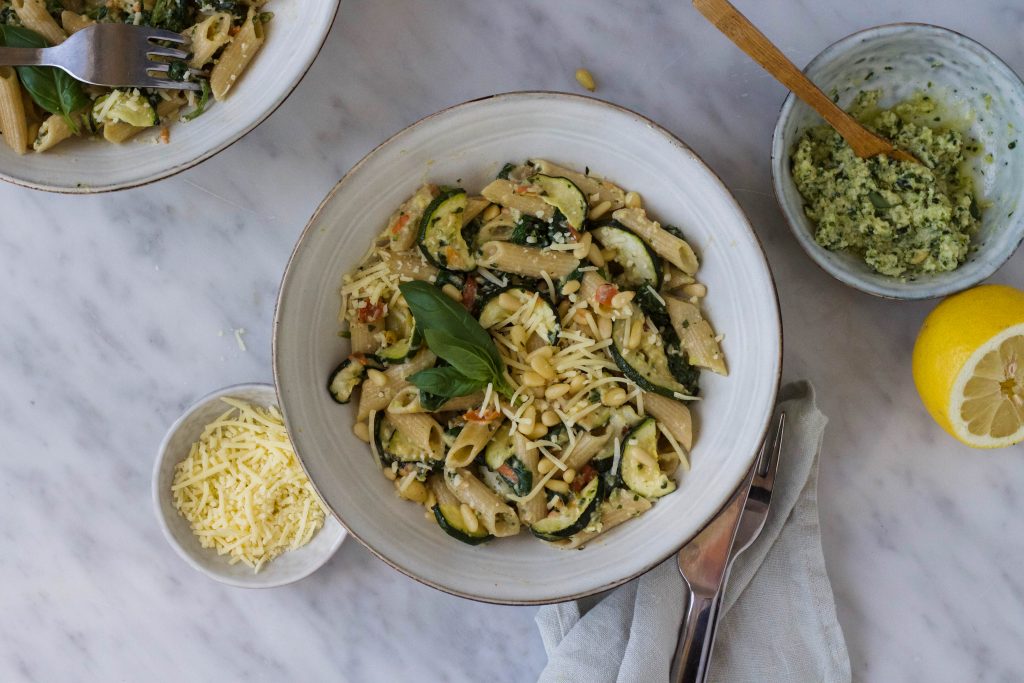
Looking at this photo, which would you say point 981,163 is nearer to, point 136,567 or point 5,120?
point 5,120

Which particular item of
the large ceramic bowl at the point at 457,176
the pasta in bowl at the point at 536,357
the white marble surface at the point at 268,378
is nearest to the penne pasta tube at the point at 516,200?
the pasta in bowl at the point at 536,357

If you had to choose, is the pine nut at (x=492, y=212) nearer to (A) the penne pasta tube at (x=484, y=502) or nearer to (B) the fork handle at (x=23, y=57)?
(A) the penne pasta tube at (x=484, y=502)

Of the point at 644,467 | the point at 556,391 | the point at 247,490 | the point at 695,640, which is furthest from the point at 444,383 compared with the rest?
the point at 695,640

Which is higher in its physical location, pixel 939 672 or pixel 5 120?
pixel 5 120

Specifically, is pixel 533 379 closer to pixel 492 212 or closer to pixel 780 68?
pixel 492 212

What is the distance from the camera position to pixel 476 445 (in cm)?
188

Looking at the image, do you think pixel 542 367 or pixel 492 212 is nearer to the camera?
pixel 542 367

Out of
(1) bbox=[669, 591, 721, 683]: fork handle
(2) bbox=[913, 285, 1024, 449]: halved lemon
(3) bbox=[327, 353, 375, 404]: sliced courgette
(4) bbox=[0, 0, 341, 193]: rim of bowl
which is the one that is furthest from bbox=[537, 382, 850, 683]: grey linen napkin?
(4) bbox=[0, 0, 341, 193]: rim of bowl

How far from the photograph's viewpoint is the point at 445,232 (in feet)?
6.15

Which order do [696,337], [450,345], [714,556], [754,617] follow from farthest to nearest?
[754,617]
[714,556]
[696,337]
[450,345]

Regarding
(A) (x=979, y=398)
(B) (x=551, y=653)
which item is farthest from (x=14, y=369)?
(A) (x=979, y=398)

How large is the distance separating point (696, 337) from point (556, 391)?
344 millimetres

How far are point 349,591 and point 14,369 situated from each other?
3.76 feet

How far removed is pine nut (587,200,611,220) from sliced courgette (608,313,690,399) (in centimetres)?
26
